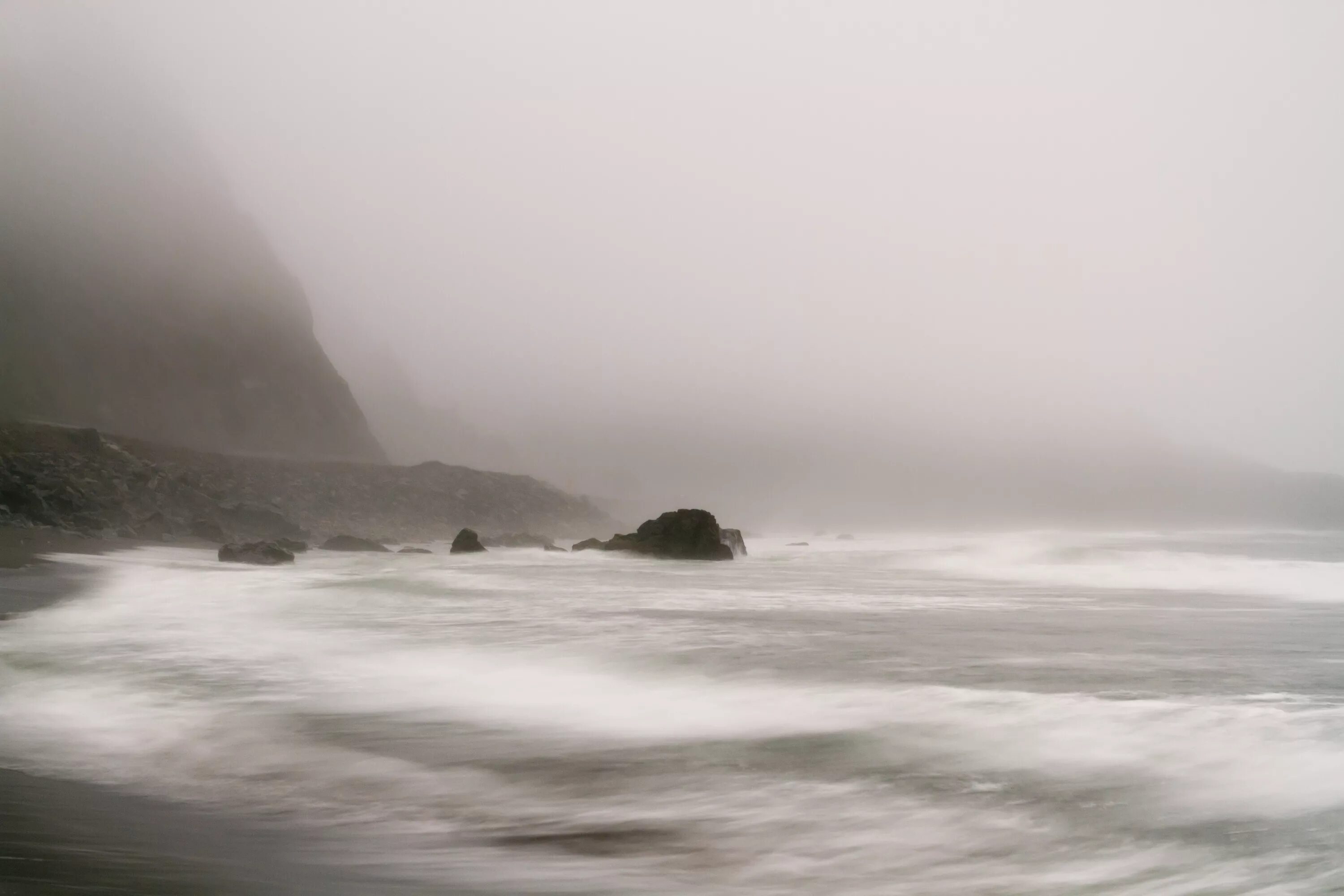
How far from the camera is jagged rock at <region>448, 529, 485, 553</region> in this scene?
141 ft

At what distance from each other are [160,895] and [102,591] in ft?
53.8

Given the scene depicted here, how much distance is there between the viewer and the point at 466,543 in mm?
43156

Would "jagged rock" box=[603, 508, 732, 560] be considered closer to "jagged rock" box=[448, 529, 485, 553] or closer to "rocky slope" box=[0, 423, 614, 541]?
"jagged rock" box=[448, 529, 485, 553]

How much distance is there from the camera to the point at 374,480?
73938 mm

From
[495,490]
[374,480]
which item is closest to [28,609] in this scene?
[374,480]

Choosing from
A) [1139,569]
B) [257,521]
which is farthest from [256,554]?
[1139,569]

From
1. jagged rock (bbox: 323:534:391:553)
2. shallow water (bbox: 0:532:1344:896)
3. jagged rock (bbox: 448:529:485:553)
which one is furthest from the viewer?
jagged rock (bbox: 323:534:391:553)

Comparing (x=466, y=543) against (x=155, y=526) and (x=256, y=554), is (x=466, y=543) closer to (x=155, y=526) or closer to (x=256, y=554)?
(x=256, y=554)

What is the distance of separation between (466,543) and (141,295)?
50.3m

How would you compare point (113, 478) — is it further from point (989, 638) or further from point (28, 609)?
point (989, 638)

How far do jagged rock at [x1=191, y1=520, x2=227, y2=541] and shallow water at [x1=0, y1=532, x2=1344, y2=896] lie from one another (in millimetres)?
32633

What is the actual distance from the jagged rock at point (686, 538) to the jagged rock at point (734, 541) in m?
0.21

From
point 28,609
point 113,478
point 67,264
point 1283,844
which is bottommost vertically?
point 1283,844

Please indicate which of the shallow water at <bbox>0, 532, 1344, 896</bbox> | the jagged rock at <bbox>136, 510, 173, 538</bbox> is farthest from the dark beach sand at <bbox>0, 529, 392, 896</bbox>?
the jagged rock at <bbox>136, 510, 173, 538</bbox>
